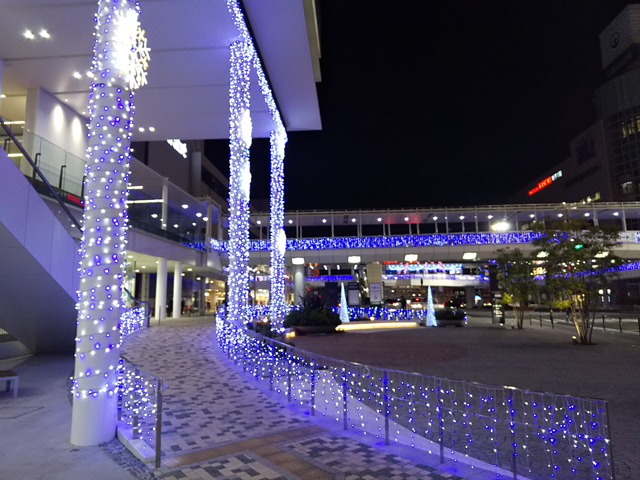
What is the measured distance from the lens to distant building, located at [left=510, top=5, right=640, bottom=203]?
53562 mm

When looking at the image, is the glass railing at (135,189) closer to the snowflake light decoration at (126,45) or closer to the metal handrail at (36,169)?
the metal handrail at (36,169)

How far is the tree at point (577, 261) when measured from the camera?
600 inches

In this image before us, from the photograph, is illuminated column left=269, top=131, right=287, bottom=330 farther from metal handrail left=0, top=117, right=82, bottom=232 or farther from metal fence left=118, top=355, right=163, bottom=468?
metal fence left=118, top=355, right=163, bottom=468

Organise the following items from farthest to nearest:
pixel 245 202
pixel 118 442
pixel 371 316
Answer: pixel 371 316, pixel 245 202, pixel 118 442

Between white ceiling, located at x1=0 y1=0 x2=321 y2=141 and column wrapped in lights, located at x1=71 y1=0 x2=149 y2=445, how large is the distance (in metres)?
7.64

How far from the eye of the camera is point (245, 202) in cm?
1395

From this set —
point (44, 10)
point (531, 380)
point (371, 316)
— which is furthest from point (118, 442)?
point (371, 316)

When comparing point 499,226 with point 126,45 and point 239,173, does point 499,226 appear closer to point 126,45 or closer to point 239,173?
point 239,173

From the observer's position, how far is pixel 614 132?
5612 cm

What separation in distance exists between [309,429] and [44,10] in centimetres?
1371

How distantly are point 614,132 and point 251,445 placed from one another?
67.4 meters

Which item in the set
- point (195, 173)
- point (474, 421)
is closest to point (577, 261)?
point (474, 421)

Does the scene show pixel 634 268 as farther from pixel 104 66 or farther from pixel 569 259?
pixel 104 66

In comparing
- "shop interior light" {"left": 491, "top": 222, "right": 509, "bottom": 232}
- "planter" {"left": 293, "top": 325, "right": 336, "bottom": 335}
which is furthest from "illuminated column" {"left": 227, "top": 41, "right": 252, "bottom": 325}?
"shop interior light" {"left": 491, "top": 222, "right": 509, "bottom": 232}
